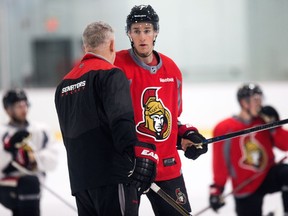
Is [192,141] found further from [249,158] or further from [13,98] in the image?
[13,98]

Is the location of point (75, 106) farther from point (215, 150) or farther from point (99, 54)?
→ point (215, 150)

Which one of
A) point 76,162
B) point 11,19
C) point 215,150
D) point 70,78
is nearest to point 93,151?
point 76,162

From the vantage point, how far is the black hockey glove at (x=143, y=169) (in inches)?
103

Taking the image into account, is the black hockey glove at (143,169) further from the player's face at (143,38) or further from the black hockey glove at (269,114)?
the black hockey glove at (269,114)

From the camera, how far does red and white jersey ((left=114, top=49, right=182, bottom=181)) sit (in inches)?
114

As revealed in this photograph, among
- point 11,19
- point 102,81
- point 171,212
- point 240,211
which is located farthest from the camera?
point 11,19

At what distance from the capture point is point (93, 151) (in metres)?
2.62

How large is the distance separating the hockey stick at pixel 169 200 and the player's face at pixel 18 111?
1841 millimetres

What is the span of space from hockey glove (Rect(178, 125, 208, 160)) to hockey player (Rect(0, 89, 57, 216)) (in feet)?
4.73

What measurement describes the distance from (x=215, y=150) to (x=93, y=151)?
190 centimetres

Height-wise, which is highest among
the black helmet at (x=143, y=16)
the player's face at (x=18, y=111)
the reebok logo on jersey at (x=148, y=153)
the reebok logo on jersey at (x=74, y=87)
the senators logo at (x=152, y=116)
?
the black helmet at (x=143, y=16)

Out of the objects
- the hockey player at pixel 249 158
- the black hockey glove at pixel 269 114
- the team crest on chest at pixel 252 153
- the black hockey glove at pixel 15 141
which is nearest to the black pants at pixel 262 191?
the hockey player at pixel 249 158

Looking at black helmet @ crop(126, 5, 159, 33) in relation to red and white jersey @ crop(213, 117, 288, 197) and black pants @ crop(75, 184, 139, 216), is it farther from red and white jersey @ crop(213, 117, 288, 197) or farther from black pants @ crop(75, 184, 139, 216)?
red and white jersey @ crop(213, 117, 288, 197)

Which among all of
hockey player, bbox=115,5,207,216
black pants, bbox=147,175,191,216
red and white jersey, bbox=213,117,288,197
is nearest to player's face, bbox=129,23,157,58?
hockey player, bbox=115,5,207,216
